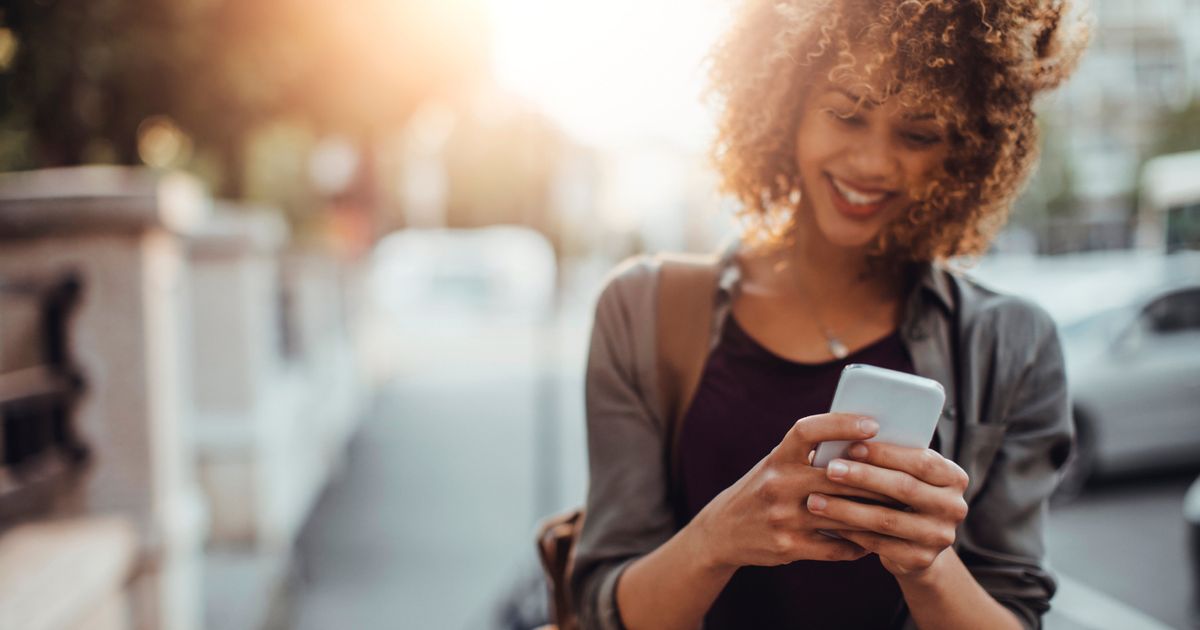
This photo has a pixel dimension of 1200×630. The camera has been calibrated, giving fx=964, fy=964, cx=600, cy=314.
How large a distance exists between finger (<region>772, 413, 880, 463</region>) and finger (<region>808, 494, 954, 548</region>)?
6cm

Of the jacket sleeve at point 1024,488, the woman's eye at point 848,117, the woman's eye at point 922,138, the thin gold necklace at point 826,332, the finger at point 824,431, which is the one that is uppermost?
the woman's eye at point 848,117

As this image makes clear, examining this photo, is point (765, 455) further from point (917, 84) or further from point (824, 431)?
point (917, 84)

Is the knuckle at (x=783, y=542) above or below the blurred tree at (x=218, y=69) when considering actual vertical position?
below

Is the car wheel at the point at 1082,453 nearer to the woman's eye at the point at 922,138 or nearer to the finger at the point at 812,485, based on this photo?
the woman's eye at the point at 922,138

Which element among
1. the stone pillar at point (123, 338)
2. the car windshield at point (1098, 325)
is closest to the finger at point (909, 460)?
the stone pillar at point (123, 338)

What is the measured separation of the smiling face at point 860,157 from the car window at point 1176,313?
726cm

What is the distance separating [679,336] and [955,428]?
45cm

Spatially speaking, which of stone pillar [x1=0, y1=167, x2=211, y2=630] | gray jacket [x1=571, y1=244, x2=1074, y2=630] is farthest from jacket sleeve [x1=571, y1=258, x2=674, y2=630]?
stone pillar [x1=0, y1=167, x2=211, y2=630]

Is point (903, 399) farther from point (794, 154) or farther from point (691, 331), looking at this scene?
point (794, 154)

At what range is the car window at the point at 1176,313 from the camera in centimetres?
764

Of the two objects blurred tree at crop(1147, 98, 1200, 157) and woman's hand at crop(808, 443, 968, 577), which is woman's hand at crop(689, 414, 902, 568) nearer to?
woman's hand at crop(808, 443, 968, 577)

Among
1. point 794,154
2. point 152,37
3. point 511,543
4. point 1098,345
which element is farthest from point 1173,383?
point 152,37

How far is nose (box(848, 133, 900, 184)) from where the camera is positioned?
4.79 ft

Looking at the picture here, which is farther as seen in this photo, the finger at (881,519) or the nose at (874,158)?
the nose at (874,158)
